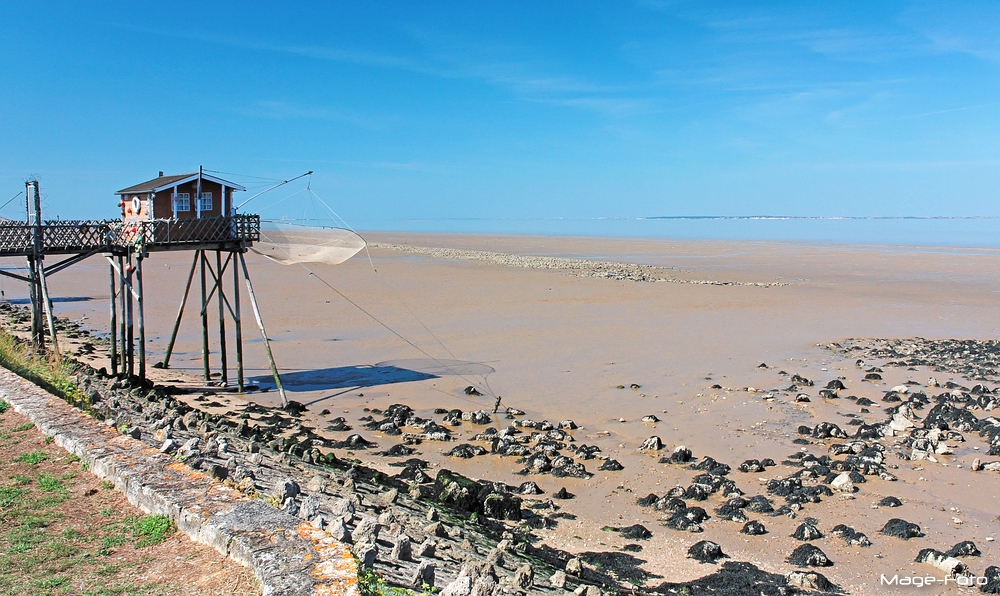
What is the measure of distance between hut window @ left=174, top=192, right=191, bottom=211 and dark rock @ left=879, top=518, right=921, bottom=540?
54.3ft

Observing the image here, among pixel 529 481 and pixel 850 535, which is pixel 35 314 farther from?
pixel 850 535

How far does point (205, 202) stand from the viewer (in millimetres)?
19031

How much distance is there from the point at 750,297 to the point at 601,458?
85.5 feet

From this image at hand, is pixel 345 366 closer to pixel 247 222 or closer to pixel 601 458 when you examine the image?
pixel 247 222

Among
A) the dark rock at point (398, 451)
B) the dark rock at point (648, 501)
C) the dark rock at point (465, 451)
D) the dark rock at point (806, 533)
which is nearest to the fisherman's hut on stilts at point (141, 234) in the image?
the dark rock at point (398, 451)

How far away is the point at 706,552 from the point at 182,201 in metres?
15.1

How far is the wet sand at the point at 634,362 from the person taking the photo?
36.4ft

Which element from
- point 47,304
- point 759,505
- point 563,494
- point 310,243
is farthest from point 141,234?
point 759,505

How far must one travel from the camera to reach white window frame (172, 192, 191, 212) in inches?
734

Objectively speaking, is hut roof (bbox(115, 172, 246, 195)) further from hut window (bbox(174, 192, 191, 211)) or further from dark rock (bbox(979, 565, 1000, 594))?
dark rock (bbox(979, 565, 1000, 594))

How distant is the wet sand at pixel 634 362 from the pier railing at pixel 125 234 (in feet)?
13.5

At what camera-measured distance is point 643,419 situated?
16.5m

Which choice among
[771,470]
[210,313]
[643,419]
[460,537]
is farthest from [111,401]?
[210,313]

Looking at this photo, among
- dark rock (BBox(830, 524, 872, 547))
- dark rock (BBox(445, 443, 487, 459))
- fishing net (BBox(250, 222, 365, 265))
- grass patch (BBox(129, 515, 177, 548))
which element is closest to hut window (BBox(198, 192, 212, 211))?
fishing net (BBox(250, 222, 365, 265))
